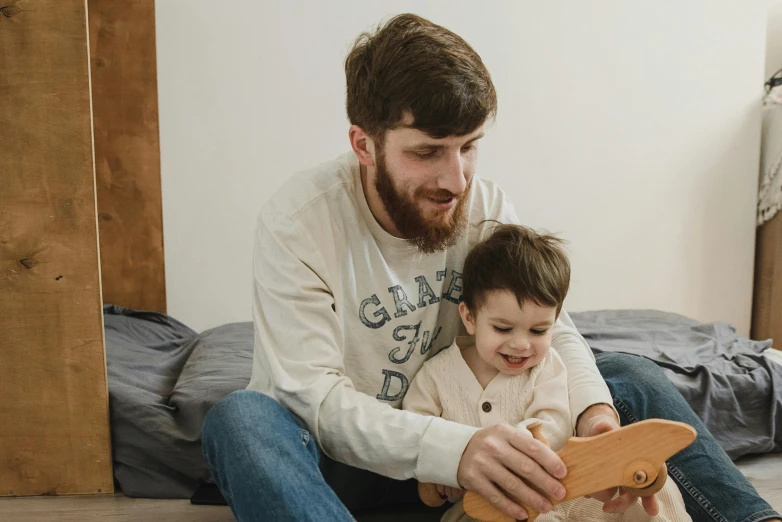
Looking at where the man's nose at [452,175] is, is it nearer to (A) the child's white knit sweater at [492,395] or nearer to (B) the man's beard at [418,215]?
(B) the man's beard at [418,215]

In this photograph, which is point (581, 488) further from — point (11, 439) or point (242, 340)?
point (242, 340)

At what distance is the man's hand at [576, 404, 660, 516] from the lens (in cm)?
115

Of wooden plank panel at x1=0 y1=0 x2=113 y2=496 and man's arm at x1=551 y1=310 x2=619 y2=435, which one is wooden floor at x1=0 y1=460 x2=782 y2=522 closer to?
wooden plank panel at x1=0 y1=0 x2=113 y2=496

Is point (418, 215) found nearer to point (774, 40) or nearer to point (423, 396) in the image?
point (423, 396)

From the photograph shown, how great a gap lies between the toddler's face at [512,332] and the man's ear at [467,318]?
3 centimetres

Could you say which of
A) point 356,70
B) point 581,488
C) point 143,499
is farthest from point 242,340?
point 581,488

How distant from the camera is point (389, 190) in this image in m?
1.36

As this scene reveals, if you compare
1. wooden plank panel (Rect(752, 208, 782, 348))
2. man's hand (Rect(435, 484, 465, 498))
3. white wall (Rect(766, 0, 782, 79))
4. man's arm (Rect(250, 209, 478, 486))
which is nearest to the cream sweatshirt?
man's arm (Rect(250, 209, 478, 486))

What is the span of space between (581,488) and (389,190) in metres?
0.57

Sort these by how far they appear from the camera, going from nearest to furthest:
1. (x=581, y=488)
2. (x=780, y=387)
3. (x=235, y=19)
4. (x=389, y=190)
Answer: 1. (x=581, y=488)
2. (x=389, y=190)
3. (x=780, y=387)
4. (x=235, y=19)

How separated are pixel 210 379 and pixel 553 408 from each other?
2.83 feet

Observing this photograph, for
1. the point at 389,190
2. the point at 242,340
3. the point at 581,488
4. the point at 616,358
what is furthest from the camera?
the point at 242,340

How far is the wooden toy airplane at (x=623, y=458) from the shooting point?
3.33 feet

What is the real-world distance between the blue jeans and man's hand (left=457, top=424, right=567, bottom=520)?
186 millimetres
